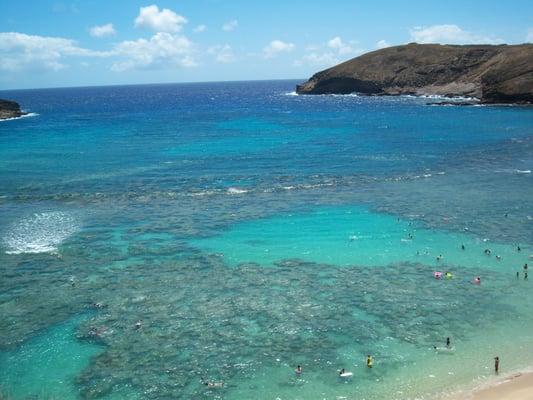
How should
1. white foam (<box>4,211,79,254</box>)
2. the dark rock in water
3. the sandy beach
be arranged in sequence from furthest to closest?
the dark rock in water
white foam (<box>4,211,79,254</box>)
the sandy beach

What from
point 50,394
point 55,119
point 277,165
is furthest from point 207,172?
point 55,119

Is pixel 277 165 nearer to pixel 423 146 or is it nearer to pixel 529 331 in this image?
pixel 423 146

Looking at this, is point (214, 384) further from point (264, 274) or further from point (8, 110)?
point (8, 110)

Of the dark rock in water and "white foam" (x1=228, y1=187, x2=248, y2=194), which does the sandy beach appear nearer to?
"white foam" (x1=228, y1=187, x2=248, y2=194)

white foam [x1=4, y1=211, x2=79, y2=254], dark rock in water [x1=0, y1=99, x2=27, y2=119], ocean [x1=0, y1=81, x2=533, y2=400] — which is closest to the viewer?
ocean [x1=0, y1=81, x2=533, y2=400]

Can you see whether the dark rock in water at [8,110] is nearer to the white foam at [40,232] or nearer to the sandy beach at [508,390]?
the white foam at [40,232]

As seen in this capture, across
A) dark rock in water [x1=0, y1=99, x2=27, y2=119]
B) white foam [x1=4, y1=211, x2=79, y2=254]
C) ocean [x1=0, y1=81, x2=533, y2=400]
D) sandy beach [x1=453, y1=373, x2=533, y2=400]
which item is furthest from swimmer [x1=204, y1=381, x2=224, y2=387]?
dark rock in water [x1=0, y1=99, x2=27, y2=119]

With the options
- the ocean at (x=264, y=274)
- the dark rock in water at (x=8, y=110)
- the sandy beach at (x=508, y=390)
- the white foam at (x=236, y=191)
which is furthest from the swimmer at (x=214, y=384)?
the dark rock in water at (x=8, y=110)
